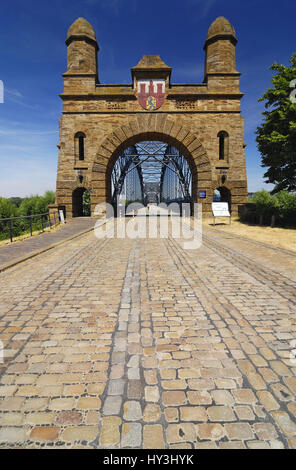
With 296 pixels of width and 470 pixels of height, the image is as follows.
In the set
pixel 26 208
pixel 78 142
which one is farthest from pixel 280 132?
pixel 26 208

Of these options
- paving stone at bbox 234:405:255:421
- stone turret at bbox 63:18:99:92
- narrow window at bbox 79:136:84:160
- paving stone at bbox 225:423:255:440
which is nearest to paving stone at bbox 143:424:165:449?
paving stone at bbox 225:423:255:440

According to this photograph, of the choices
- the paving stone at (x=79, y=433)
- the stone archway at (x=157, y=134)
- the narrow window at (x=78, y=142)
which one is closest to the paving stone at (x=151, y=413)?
Answer: the paving stone at (x=79, y=433)

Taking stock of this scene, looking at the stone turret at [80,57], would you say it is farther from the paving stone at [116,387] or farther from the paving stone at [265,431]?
the paving stone at [265,431]

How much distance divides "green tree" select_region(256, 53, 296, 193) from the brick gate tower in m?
5.29

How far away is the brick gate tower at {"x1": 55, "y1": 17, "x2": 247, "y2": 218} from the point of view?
1856 cm

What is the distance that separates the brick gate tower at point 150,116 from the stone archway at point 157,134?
7 centimetres

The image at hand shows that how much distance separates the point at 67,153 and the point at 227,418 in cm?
2021

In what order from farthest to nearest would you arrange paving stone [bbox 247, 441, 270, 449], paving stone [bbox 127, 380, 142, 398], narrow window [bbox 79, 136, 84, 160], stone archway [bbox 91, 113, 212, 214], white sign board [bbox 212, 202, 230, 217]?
narrow window [bbox 79, 136, 84, 160] < stone archway [bbox 91, 113, 212, 214] < white sign board [bbox 212, 202, 230, 217] < paving stone [bbox 127, 380, 142, 398] < paving stone [bbox 247, 441, 270, 449]

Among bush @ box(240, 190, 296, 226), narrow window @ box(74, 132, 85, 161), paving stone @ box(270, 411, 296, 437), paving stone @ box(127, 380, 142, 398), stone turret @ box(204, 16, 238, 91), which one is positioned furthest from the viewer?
narrow window @ box(74, 132, 85, 161)

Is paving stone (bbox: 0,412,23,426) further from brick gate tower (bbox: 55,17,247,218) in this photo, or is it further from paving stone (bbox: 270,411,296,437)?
brick gate tower (bbox: 55,17,247,218)

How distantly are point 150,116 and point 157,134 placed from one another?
56.3 inches

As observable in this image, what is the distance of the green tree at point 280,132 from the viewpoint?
40.6 ft

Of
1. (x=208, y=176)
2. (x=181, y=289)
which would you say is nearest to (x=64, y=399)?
(x=181, y=289)

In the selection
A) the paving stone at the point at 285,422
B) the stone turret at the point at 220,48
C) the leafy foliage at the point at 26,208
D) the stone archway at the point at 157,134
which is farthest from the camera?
the leafy foliage at the point at 26,208
